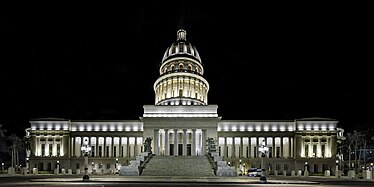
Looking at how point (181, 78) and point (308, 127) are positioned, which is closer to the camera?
point (308, 127)

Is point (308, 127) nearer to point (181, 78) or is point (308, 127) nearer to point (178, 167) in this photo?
point (181, 78)

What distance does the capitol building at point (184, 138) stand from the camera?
130 metres

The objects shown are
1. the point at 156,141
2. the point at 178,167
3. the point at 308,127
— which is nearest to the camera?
the point at 178,167

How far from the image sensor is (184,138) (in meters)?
131

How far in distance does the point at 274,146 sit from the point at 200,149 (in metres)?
17.4

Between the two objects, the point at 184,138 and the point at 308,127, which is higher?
the point at 308,127

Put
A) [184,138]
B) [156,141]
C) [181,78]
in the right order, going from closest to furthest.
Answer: [156,141]
[184,138]
[181,78]

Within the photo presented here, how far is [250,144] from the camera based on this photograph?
13400cm

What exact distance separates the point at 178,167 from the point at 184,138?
4059 cm

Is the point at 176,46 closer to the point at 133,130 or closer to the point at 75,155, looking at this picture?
the point at 133,130

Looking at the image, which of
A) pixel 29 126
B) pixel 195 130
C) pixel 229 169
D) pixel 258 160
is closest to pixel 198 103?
pixel 195 130

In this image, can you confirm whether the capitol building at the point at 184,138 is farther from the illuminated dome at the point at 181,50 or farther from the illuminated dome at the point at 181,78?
the illuminated dome at the point at 181,50

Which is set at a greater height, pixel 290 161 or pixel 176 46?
pixel 176 46

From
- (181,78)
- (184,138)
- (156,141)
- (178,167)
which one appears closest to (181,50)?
(181,78)
